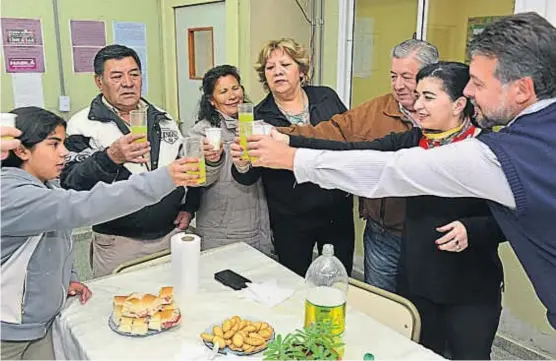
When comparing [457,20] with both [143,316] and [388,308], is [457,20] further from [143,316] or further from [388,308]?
[143,316]

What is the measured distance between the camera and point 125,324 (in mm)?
1388

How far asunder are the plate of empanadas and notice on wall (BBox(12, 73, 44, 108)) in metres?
3.10

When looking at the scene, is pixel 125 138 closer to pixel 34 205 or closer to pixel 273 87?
pixel 34 205

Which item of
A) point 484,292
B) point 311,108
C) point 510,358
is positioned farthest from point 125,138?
point 510,358

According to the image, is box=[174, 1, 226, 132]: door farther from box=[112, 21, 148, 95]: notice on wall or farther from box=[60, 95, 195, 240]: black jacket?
box=[60, 95, 195, 240]: black jacket

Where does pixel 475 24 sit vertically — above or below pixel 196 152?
above

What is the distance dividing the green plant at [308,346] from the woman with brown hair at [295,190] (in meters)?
1.11

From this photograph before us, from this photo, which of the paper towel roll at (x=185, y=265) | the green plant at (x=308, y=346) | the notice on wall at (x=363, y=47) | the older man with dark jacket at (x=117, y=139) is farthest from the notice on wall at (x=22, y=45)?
the green plant at (x=308, y=346)

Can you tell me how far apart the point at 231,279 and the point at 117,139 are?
83 centimetres

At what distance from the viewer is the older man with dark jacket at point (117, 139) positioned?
2.19m

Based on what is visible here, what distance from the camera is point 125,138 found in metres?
1.89

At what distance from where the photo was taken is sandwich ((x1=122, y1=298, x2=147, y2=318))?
140 centimetres

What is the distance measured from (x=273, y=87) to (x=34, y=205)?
1292 mm

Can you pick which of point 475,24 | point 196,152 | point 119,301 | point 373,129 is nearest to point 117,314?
point 119,301
